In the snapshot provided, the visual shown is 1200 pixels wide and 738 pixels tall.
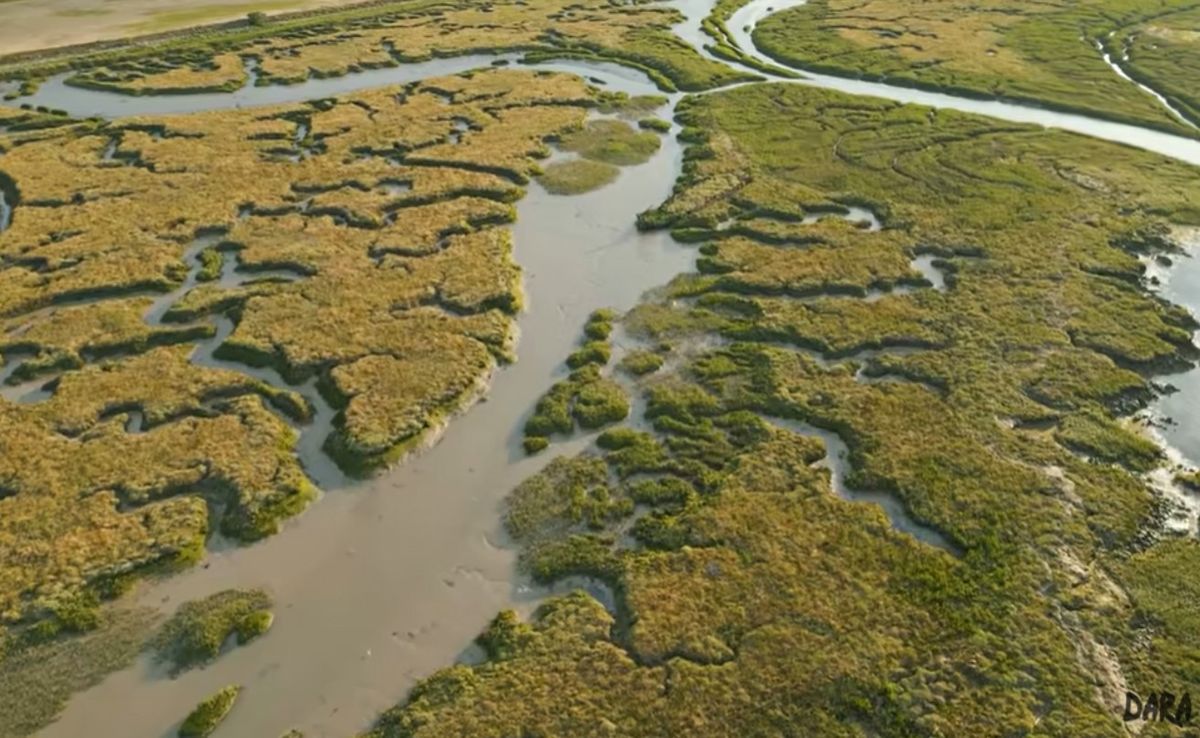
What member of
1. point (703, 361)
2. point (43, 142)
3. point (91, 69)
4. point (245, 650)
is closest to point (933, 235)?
point (703, 361)

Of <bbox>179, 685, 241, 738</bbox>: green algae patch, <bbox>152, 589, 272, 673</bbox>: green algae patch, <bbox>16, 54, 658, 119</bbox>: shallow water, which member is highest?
<bbox>16, 54, 658, 119</bbox>: shallow water

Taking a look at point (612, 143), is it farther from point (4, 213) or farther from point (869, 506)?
point (4, 213)

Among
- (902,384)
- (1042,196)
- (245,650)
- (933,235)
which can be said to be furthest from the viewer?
(1042,196)

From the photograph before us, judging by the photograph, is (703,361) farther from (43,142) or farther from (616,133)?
(43,142)

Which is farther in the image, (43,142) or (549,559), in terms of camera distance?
(43,142)

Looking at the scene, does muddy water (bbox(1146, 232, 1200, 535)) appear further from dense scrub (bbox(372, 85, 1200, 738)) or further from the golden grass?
the golden grass

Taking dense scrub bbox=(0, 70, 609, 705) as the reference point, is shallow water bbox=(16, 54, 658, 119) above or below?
above

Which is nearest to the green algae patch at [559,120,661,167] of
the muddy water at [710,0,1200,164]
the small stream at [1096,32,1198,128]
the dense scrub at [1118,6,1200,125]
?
the muddy water at [710,0,1200,164]
